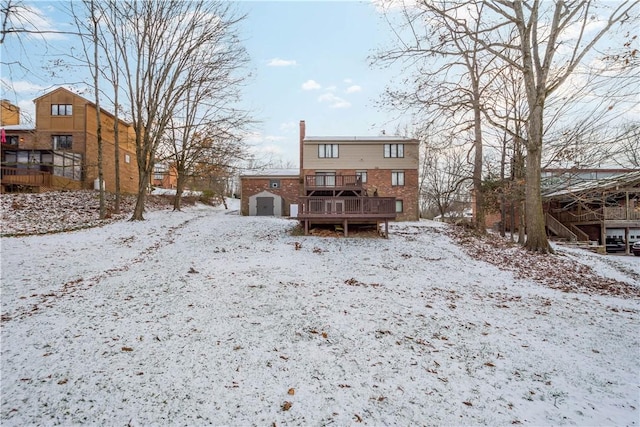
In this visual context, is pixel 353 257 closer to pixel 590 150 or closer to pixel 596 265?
pixel 590 150

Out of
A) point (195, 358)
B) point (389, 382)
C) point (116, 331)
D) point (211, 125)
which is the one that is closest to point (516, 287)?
point (389, 382)

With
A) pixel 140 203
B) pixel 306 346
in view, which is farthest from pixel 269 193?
pixel 306 346

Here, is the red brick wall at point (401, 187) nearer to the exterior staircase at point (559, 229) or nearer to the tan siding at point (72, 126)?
the exterior staircase at point (559, 229)

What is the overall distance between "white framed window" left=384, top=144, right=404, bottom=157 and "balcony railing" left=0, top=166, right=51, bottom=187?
23.7 m

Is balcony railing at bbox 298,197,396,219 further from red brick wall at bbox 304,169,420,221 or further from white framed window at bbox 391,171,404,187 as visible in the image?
white framed window at bbox 391,171,404,187

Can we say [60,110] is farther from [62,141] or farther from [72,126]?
[62,141]

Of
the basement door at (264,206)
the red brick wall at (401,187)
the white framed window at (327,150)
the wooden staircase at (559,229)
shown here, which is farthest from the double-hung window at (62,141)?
the wooden staircase at (559,229)

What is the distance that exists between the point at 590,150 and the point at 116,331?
11.0 meters

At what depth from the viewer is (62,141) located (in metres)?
24.1

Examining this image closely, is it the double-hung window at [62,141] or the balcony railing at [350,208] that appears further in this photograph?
the double-hung window at [62,141]

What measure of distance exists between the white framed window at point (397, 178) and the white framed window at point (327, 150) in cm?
503

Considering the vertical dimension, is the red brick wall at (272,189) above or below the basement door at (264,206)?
above

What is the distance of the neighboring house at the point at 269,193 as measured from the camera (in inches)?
1048

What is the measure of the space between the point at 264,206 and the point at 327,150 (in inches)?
278
